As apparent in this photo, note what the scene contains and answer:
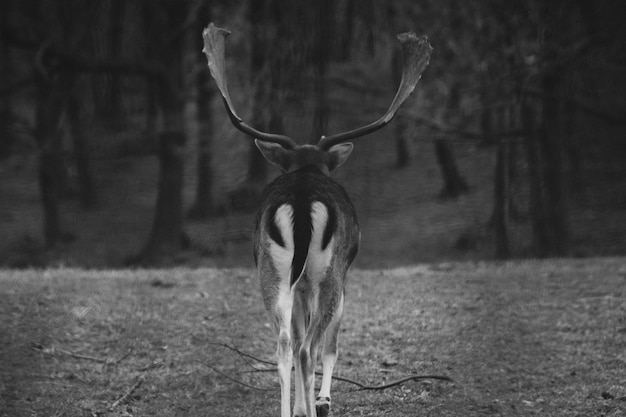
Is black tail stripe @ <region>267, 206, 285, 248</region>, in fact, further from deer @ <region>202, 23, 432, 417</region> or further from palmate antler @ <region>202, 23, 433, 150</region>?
palmate antler @ <region>202, 23, 433, 150</region>

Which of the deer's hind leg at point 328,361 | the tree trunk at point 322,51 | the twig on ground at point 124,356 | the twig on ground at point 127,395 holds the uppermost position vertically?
the tree trunk at point 322,51

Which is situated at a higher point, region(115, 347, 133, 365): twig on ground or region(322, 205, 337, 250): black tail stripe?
region(322, 205, 337, 250): black tail stripe

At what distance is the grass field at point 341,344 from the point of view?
24.3ft

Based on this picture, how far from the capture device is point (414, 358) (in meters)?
8.51

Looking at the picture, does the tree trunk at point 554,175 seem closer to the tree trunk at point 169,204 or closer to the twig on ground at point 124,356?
the tree trunk at point 169,204

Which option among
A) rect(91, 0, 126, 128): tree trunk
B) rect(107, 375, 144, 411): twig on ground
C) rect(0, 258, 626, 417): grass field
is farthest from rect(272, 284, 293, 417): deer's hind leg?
rect(91, 0, 126, 128): tree trunk

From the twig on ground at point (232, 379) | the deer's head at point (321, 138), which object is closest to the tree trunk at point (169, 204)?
the twig on ground at point (232, 379)

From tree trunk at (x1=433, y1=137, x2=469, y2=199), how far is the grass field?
10.1 metres

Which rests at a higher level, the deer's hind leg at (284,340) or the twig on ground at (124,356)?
the deer's hind leg at (284,340)

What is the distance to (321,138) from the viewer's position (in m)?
7.34

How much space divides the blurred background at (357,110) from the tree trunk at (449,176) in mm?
46

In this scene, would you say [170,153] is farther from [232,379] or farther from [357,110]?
[232,379]

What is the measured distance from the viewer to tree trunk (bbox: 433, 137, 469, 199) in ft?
71.8

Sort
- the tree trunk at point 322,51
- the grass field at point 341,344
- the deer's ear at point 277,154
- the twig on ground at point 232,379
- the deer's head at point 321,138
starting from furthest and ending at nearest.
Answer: the tree trunk at point 322,51
the twig on ground at point 232,379
the grass field at point 341,344
the deer's ear at point 277,154
the deer's head at point 321,138
